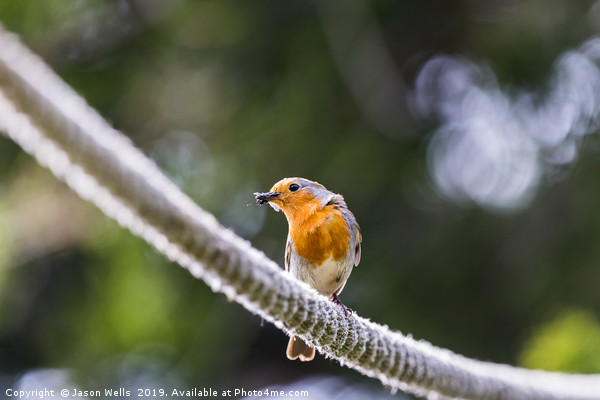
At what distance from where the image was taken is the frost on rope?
681 mm

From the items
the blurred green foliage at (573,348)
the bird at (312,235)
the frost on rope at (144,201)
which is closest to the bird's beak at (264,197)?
the bird at (312,235)

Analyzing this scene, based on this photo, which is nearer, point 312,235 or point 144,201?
point 144,201

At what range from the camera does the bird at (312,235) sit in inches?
87.0

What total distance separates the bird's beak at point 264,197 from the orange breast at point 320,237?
0.39 feet

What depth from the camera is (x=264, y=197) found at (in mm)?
2150

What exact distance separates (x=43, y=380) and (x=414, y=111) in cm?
273

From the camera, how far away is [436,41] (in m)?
4.29

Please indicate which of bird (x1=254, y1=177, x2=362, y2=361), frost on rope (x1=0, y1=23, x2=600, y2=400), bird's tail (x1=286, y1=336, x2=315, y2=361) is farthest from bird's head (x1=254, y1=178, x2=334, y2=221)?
frost on rope (x1=0, y1=23, x2=600, y2=400)

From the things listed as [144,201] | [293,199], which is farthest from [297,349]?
[144,201]

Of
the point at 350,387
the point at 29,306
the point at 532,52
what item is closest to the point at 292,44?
the point at 532,52

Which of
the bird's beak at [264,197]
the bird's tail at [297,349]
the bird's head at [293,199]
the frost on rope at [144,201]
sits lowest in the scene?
the frost on rope at [144,201]

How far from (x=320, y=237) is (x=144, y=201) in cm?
145

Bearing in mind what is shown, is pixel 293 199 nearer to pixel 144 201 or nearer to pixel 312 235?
pixel 312 235

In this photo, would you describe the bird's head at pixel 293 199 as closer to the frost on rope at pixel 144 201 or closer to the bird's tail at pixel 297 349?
the bird's tail at pixel 297 349
